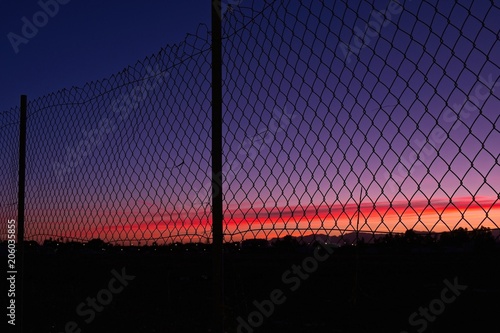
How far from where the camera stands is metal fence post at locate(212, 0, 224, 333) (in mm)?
2719

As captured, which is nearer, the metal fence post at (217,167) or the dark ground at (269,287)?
the dark ground at (269,287)

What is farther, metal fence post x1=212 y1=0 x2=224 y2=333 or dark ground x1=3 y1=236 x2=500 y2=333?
metal fence post x1=212 y1=0 x2=224 y2=333

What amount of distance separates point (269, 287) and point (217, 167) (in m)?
0.75

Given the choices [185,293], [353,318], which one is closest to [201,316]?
[185,293]

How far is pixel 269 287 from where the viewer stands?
10.2 ft

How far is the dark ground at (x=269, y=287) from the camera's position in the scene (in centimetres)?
215

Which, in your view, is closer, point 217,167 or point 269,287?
point 217,167

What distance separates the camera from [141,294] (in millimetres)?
3998

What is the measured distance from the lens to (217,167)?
2.84 meters

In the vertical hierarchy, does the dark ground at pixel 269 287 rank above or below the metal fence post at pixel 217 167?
below

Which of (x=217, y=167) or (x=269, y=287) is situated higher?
(x=217, y=167)

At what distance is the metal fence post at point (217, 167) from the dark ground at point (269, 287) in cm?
18

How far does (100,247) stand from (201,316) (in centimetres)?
89

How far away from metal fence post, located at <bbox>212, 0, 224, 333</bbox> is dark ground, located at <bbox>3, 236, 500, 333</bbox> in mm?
180
